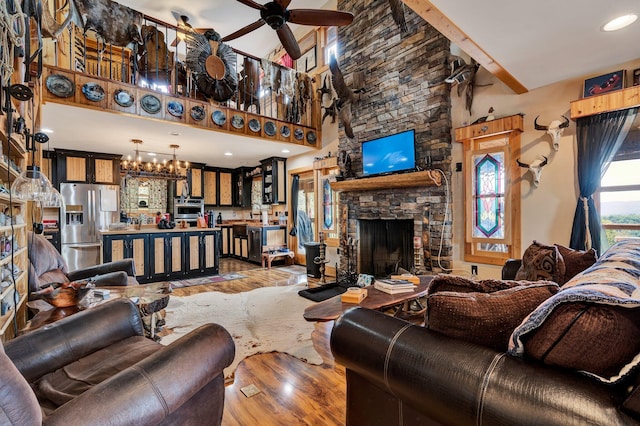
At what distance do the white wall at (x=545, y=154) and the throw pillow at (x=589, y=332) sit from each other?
8.83 ft

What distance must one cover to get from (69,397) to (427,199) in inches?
153

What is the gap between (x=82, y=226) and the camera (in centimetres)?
581

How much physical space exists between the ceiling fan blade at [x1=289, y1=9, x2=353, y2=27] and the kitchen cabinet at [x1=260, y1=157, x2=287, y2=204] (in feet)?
13.7

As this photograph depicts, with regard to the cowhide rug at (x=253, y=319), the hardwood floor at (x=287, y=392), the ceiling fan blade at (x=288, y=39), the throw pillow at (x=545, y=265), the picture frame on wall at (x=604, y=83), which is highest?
the ceiling fan blade at (x=288, y=39)

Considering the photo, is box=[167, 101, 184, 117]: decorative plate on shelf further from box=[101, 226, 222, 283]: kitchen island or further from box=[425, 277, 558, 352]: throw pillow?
box=[425, 277, 558, 352]: throw pillow

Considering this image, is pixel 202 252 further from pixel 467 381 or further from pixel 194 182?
pixel 467 381

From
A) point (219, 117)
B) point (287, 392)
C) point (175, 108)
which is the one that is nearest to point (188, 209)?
point (219, 117)

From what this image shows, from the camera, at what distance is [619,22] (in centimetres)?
207

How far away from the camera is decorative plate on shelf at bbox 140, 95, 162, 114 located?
13.3 ft

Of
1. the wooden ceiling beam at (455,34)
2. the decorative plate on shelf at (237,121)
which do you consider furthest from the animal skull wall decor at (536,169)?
the decorative plate on shelf at (237,121)

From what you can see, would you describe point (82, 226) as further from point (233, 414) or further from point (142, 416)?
point (142, 416)

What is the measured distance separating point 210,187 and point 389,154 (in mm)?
5603

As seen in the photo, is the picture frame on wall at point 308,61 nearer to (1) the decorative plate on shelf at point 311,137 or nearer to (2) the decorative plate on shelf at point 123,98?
(1) the decorative plate on shelf at point 311,137

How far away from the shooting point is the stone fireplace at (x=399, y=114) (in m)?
3.88
